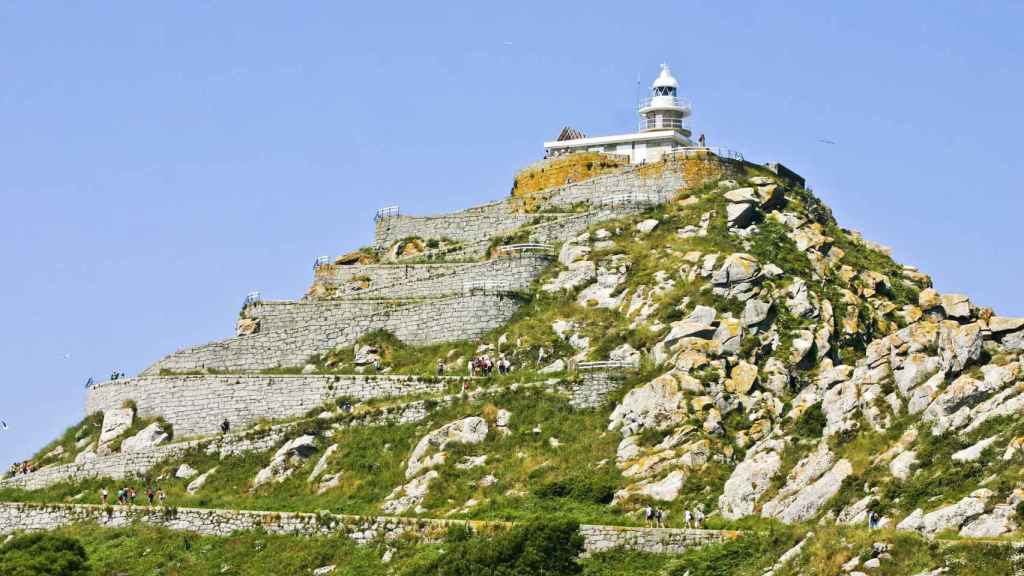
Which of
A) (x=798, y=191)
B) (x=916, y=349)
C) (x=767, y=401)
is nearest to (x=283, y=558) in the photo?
(x=767, y=401)

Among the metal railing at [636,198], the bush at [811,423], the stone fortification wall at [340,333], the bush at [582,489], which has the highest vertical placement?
the metal railing at [636,198]

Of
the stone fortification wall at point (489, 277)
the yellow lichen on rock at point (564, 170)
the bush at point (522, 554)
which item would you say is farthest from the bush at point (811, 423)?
the yellow lichen on rock at point (564, 170)

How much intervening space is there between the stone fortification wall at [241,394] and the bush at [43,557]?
10.1 m

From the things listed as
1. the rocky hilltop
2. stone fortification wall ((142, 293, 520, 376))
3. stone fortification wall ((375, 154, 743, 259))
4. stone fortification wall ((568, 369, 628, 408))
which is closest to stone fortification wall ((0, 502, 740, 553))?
the rocky hilltop

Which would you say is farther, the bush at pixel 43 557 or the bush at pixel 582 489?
the bush at pixel 43 557

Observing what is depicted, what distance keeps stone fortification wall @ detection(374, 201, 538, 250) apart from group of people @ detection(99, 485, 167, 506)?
18775mm

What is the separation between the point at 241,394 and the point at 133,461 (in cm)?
463

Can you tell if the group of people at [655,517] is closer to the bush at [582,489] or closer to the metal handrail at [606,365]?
the bush at [582,489]

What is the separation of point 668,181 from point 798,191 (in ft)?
17.9

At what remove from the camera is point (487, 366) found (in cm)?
7625

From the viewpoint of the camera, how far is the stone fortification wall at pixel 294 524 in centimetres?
6116

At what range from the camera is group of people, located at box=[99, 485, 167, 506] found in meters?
74.4

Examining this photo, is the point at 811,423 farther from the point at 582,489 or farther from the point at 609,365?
the point at 609,365

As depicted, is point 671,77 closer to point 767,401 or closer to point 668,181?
point 668,181
